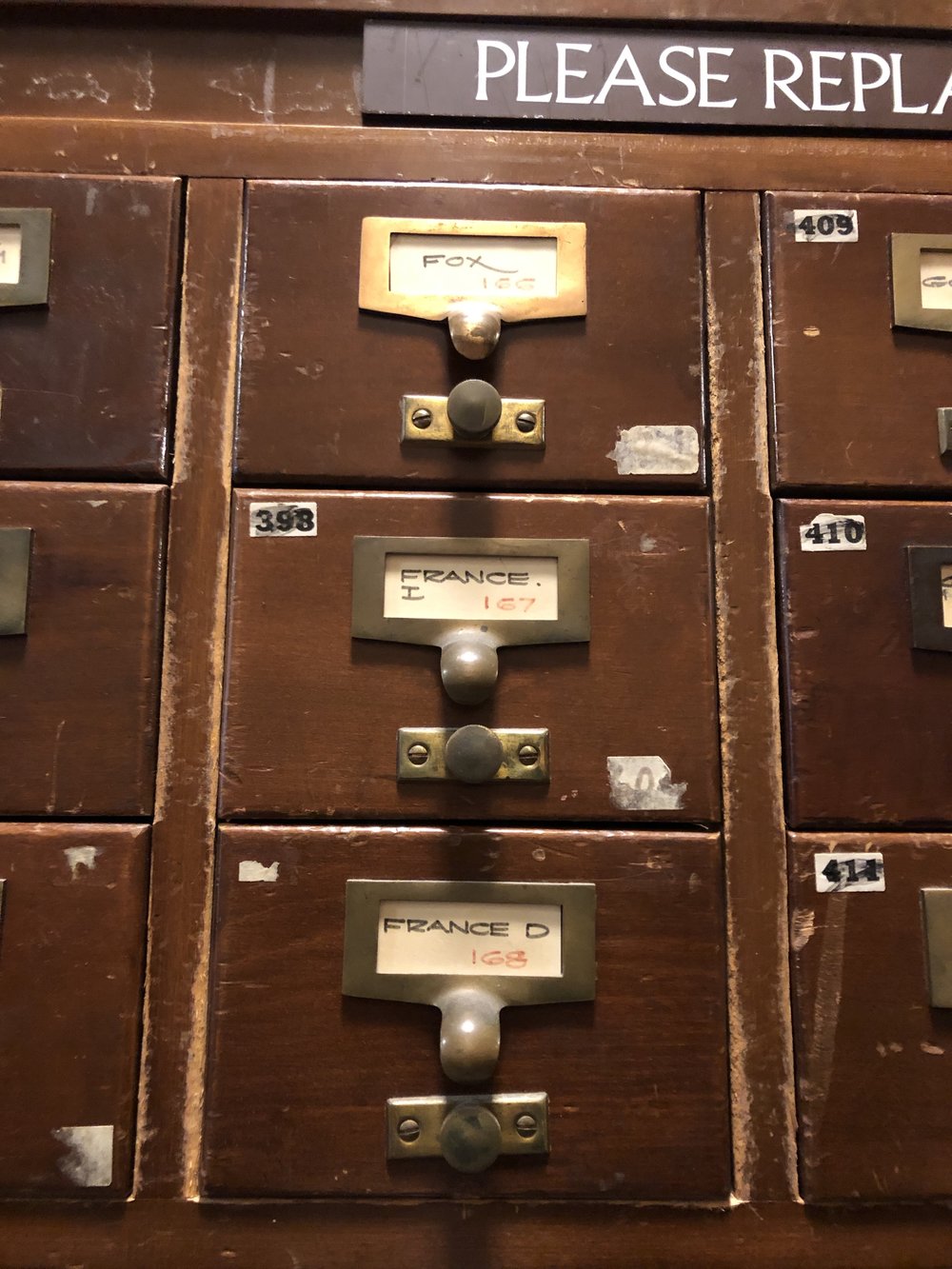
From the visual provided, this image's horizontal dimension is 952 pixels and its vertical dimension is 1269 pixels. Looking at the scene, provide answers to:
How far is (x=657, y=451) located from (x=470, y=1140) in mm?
560

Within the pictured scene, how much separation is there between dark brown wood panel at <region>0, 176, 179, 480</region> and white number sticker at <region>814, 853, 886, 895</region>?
2.09ft

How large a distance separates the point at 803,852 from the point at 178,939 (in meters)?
0.51

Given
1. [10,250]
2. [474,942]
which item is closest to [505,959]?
[474,942]

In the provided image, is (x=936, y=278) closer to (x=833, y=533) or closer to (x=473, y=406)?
(x=833, y=533)

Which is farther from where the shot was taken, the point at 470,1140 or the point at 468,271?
the point at 468,271

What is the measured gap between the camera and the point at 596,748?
2.40 ft

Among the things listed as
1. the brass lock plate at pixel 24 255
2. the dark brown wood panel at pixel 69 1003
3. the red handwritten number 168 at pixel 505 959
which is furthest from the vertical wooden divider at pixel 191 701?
the red handwritten number 168 at pixel 505 959

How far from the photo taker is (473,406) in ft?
2.36

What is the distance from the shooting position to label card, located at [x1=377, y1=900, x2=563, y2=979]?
710mm

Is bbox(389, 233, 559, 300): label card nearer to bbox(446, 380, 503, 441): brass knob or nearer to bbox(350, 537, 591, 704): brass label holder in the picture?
bbox(446, 380, 503, 441): brass knob

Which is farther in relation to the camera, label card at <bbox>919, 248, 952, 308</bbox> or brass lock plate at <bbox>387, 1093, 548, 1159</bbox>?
label card at <bbox>919, 248, 952, 308</bbox>

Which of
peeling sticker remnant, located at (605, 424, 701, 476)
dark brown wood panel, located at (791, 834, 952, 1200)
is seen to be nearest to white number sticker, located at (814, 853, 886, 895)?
dark brown wood panel, located at (791, 834, 952, 1200)

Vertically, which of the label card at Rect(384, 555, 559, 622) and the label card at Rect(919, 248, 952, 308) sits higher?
the label card at Rect(919, 248, 952, 308)

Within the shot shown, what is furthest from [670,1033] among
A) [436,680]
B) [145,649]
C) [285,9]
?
[285,9]
